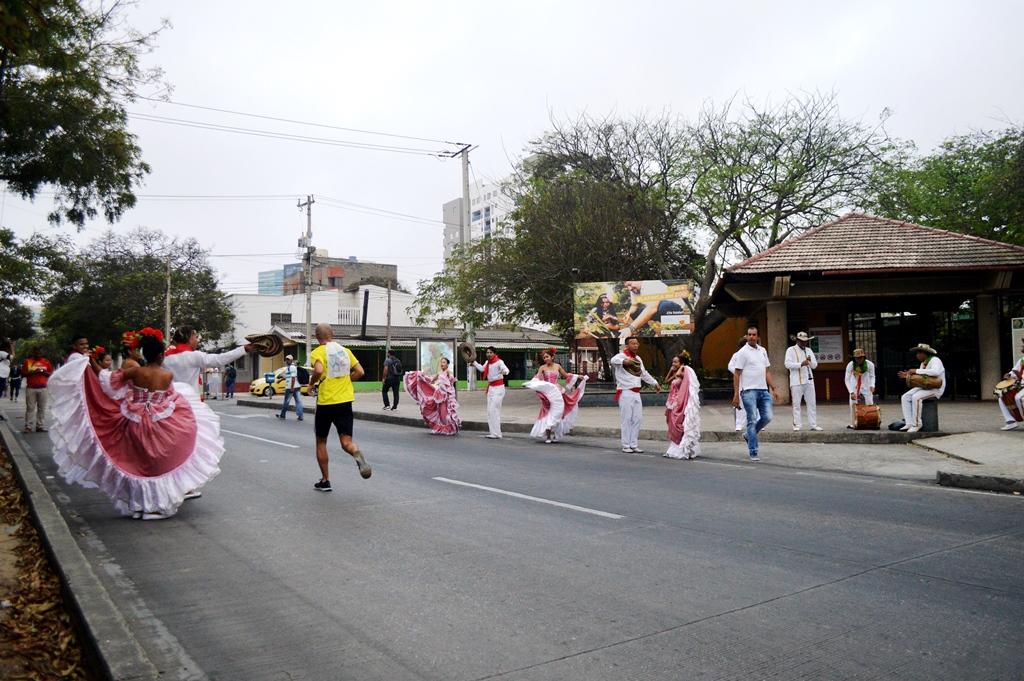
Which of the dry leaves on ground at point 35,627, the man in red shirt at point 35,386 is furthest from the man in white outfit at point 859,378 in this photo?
the man in red shirt at point 35,386

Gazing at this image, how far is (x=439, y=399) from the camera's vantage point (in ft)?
56.4

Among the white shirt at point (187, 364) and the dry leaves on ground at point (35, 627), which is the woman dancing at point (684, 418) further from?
the dry leaves on ground at point (35, 627)

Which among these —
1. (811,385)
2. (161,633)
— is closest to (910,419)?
(811,385)

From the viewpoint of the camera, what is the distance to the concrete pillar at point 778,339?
863 inches

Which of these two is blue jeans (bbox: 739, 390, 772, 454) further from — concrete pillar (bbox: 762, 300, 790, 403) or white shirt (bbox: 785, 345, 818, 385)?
concrete pillar (bbox: 762, 300, 790, 403)

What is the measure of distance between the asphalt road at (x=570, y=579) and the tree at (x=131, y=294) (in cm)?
4515

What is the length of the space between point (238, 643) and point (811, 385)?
12.3 metres

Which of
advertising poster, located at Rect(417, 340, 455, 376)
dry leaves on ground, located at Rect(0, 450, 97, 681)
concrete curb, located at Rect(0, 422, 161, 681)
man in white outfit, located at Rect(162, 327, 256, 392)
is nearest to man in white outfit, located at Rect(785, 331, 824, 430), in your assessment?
man in white outfit, located at Rect(162, 327, 256, 392)

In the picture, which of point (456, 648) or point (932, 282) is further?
point (932, 282)

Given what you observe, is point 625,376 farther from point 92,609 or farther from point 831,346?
point 831,346

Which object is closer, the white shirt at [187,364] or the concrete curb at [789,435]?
the white shirt at [187,364]

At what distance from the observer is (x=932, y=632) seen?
167 inches

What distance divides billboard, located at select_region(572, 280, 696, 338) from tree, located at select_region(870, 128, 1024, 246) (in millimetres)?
8750

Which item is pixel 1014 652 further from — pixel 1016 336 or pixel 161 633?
pixel 1016 336
